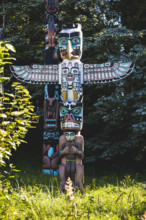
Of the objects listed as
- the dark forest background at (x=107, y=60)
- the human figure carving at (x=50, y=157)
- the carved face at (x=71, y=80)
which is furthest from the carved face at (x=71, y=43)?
the human figure carving at (x=50, y=157)

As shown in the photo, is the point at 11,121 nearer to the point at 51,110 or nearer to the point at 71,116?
the point at 71,116

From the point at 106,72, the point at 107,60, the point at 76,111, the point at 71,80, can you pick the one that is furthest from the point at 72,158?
the point at 107,60

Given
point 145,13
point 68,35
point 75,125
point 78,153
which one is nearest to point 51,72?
point 68,35

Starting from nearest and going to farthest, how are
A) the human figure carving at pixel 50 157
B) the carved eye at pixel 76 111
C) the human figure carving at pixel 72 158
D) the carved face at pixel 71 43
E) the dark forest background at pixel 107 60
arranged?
the human figure carving at pixel 72 158 < the carved eye at pixel 76 111 < the carved face at pixel 71 43 < the human figure carving at pixel 50 157 < the dark forest background at pixel 107 60

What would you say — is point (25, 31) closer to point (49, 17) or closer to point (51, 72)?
point (49, 17)

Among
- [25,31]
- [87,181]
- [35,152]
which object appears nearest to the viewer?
[87,181]

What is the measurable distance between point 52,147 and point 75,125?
261cm

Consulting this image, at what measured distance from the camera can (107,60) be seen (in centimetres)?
902

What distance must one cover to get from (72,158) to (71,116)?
89cm

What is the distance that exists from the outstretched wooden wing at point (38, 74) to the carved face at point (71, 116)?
2.55 feet

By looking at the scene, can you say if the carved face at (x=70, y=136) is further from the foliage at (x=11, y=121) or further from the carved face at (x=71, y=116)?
the foliage at (x=11, y=121)

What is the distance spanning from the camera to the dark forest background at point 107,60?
25.8 feet

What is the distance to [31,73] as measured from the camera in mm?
6293

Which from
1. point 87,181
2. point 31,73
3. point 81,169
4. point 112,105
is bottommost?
point 87,181
